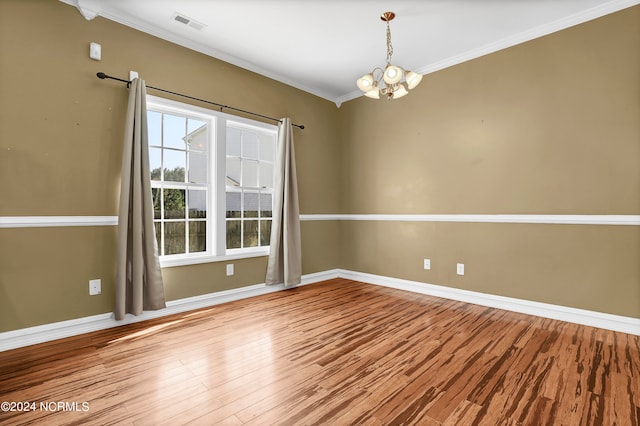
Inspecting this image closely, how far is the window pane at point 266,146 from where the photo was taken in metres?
4.23

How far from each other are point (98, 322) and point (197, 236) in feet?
3.93

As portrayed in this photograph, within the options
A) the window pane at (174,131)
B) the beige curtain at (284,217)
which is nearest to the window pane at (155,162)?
the window pane at (174,131)

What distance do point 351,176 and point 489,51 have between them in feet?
7.76

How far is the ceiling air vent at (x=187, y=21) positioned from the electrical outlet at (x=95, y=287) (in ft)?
8.30

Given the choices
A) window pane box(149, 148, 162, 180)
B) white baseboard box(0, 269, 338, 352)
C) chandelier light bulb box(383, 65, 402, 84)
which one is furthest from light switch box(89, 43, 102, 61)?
chandelier light bulb box(383, 65, 402, 84)

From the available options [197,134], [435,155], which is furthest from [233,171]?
[435,155]

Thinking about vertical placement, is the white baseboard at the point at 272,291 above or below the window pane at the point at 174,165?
below

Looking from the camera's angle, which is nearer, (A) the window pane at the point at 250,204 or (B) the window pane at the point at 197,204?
(B) the window pane at the point at 197,204

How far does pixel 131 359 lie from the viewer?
7.32ft

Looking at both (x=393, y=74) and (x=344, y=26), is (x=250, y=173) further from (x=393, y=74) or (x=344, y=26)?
(x=393, y=74)

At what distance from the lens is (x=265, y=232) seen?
168 inches

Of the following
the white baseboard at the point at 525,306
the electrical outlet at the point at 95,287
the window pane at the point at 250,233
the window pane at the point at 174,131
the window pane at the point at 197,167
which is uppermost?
the window pane at the point at 174,131

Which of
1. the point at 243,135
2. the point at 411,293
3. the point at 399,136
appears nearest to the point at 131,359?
the point at 243,135

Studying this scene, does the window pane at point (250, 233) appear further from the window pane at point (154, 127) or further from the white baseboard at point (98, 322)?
the window pane at point (154, 127)
